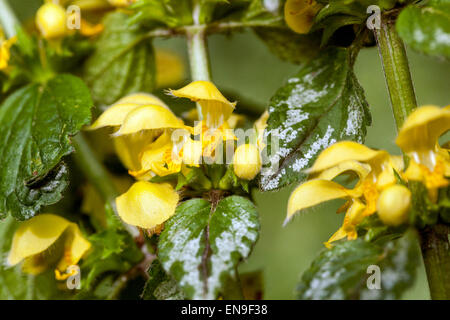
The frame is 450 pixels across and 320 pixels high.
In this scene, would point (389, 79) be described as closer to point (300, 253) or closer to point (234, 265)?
point (234, 265)

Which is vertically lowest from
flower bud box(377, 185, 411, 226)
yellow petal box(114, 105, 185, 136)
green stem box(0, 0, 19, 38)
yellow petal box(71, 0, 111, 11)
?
flower bud box(377, 185, 411, 226)

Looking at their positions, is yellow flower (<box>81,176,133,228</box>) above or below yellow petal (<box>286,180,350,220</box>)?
above

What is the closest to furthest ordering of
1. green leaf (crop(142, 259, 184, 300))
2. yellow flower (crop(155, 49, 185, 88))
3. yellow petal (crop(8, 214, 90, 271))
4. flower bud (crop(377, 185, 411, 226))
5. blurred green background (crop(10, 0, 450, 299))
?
flower bud (crop(377, 185, 411, 226)) → green leaf (crop(142, 259, 184, 300)) → yellow petal (crop(8, 214, 90, 271)) → yellow flower (crop(155, 49, 185, 88)) → blurred green background (crop(10, 0, 450, 299))

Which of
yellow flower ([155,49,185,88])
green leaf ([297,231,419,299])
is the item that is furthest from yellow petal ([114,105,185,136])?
yellow flower ([155,49,185,88])

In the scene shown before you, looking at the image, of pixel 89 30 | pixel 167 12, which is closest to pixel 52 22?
pixel 89 30

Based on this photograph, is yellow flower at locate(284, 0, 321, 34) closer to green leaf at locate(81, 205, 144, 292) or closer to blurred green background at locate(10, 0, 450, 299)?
green leaf at locate(81, 205, 144, 292)

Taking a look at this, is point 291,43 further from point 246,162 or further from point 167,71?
point 167,71
